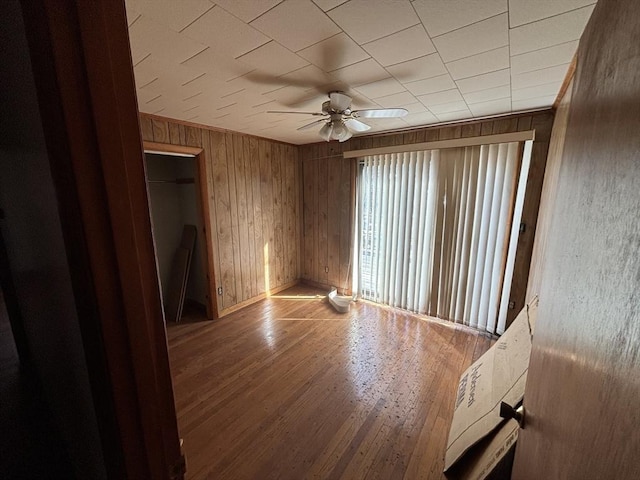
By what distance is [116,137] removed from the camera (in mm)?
428

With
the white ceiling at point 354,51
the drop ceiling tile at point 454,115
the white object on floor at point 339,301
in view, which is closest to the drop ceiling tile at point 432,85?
the white ceiling at point 354,51

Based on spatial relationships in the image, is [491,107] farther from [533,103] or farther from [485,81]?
[485,81]

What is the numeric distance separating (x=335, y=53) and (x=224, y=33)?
1.86 ft

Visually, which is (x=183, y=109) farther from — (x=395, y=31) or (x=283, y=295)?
(x=283, y=295)

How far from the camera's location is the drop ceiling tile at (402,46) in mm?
1228

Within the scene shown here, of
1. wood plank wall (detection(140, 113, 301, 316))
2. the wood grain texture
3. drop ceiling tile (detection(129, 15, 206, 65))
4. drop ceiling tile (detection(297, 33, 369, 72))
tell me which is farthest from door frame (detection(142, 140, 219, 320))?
the wood grain texture

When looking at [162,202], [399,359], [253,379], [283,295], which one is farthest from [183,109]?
[399,359]

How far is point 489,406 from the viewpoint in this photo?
5.29 feet

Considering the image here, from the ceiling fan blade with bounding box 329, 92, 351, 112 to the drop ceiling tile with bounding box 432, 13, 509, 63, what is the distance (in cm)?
64

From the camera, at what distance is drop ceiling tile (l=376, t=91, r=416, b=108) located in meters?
2.01

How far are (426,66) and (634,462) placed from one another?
5.98 ft

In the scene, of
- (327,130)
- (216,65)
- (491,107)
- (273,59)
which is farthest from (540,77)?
(216,65)

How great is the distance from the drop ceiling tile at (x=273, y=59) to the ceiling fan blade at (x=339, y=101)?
345mm

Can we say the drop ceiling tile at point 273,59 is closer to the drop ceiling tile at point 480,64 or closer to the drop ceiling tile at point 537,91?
the drop ceiling tile at point 480,64
